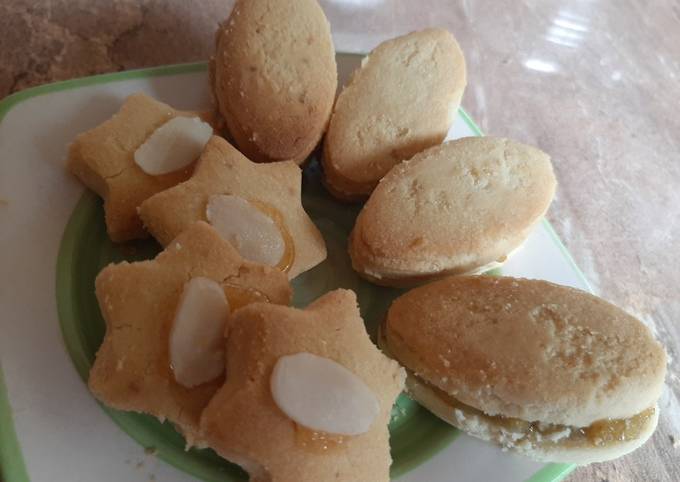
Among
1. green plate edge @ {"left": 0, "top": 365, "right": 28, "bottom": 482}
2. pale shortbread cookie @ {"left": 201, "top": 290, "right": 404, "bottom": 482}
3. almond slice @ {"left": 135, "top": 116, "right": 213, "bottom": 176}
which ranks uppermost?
almond slice @ {"left": 135, "top": 116, "right": 213, "bottom": 176}

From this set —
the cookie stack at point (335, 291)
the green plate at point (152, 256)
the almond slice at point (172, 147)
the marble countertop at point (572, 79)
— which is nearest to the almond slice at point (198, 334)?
the cookie stack at point (335, 291)

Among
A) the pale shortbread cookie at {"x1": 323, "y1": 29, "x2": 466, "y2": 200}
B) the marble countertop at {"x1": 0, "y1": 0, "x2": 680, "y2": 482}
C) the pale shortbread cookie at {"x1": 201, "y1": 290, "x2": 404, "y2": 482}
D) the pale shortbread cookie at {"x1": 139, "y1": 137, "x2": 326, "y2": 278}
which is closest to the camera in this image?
Answer: the pale shortbread cookie at {"x1": 201, "y1": 290, "x2": 404, "y2": 482}

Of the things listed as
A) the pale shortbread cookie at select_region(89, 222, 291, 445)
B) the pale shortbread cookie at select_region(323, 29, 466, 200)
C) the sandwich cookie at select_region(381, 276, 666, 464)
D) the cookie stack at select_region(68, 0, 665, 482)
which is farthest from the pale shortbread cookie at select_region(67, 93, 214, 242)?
the sandwich cookie at select_region(381, 276, 666, 464)

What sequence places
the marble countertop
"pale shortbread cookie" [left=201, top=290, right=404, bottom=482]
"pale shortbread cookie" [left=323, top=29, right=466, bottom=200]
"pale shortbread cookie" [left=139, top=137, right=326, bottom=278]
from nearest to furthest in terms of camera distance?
"pale shortbread cookie" [left=201, top=290, right=404, bottom=482] → "pale shortbread cookie" [left=139, top=137, right=326, bottom=278] → "pale shortbread cookie" [left=323, top=29, right=466, bottom=200] → the marble countertop

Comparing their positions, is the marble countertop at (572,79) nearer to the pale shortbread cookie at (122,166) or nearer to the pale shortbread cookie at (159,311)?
the pale shortbread cookie at (122,166)

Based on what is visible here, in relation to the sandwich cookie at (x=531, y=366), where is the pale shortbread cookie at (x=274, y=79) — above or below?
above

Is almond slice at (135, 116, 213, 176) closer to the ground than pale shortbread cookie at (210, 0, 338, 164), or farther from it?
closer to the ground

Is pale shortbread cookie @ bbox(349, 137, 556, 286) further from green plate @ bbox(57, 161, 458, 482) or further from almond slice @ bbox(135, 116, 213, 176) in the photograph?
almond slice @ bbox(135, 116, 213, 176)

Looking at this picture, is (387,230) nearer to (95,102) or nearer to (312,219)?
(312,219)
